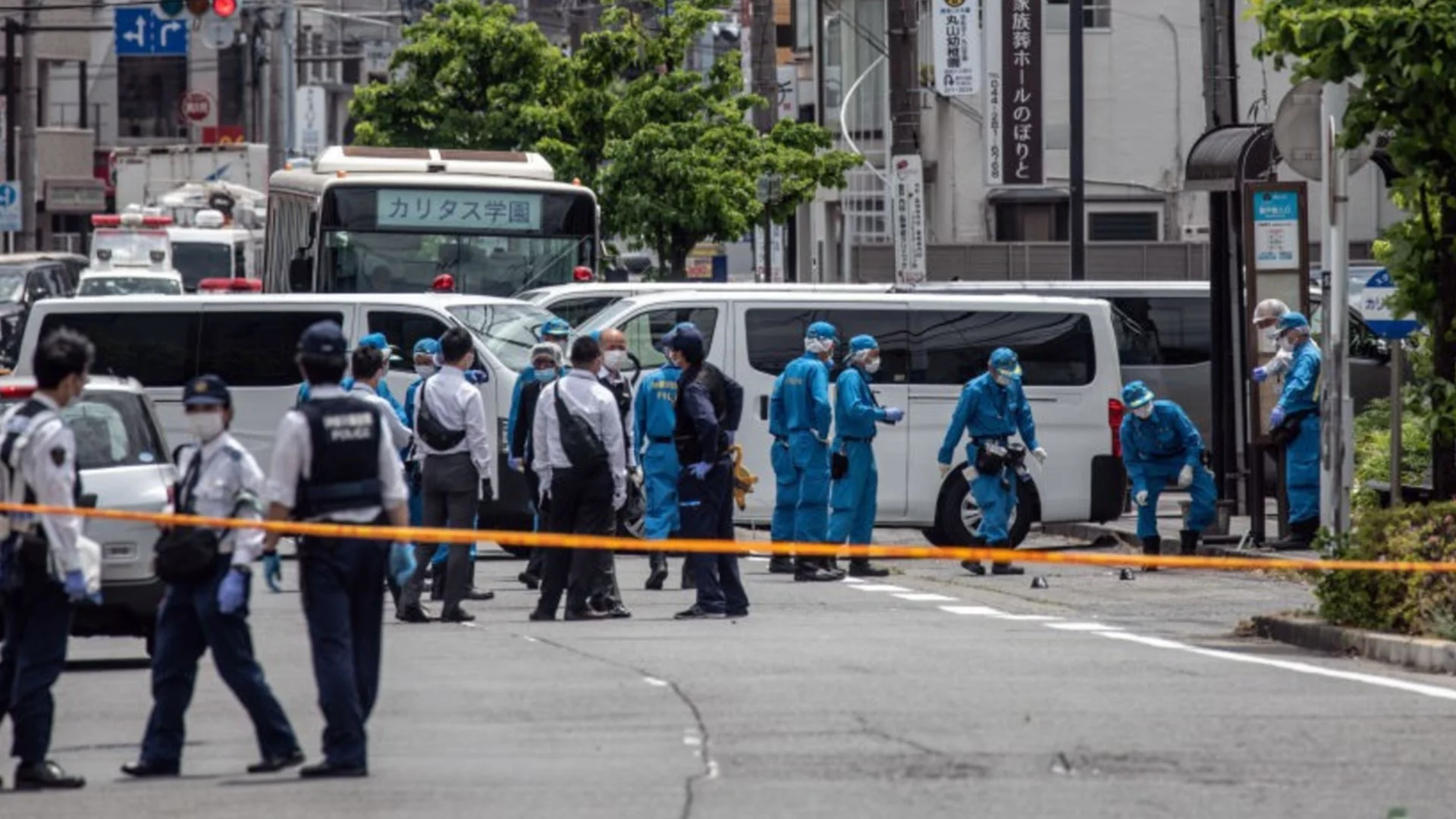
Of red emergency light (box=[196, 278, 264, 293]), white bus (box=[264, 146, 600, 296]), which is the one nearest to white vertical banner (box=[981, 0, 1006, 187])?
red emergency light (box=[196, 278, 264, 293])

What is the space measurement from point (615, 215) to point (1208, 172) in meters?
17.1

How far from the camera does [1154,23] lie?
46281 millimetres

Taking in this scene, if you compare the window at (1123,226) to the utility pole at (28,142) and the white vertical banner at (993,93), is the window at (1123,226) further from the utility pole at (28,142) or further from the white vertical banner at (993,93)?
the utility pole at (28,142)

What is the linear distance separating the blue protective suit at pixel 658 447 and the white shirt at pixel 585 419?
1.28m

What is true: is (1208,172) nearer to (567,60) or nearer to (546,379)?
(546,379)

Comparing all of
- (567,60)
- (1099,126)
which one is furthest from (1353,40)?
(1099,126)

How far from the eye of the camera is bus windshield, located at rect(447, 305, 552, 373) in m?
23.4

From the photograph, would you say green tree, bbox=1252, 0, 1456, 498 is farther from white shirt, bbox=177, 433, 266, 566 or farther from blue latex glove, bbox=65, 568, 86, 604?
blue latex glove, bbox=65, 568, 86, 604

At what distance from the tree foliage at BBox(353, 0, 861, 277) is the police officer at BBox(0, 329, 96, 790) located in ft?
89.8

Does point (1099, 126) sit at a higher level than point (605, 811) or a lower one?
higher

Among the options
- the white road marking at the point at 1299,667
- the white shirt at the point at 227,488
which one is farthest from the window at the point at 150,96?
the white shirt at the point at 227,488

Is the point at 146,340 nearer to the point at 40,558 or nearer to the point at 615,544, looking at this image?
the point at 615,544

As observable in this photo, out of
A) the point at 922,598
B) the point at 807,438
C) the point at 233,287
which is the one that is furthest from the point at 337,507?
the point at 233,287

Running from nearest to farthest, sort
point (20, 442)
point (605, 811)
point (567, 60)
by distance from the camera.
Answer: point (605, 811) → point (20, 442) → point (567, 60)
